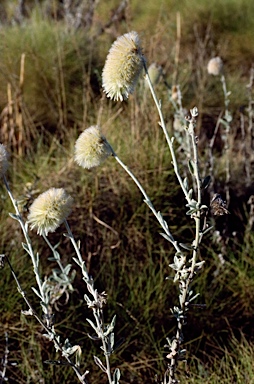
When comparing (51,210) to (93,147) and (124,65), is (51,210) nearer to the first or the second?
(93,147)

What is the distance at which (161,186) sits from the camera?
2.27 m

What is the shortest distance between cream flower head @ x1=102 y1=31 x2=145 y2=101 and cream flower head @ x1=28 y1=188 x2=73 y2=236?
23 centimetres

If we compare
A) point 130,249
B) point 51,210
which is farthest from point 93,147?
point 130,249

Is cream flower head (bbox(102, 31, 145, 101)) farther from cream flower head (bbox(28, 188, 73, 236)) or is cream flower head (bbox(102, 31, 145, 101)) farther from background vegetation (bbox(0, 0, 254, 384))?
background vegetation (bbox(0, 0, 254, 384))

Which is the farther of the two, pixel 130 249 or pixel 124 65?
pixel 130 249

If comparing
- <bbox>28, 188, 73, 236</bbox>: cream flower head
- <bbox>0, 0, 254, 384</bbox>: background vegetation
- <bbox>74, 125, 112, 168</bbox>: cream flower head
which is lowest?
<bbox>0, 0, 254, 384</bbox>: background vegetation

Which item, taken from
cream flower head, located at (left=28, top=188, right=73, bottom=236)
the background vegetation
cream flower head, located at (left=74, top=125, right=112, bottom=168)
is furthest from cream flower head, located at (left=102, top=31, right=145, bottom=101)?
the background vegetation

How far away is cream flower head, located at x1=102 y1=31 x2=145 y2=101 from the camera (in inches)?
Answer: 43.4

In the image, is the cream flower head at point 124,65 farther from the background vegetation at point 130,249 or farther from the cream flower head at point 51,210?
the background vegetation at point 130,249

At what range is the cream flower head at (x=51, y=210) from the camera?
1132 millimetres

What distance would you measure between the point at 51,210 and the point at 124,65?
328 mm

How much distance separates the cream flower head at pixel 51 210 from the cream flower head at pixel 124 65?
0.77ft

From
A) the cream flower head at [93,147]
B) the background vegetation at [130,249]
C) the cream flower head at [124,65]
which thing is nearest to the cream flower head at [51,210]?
the cream flower head at [93,147]

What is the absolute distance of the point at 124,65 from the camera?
3.61 feet
